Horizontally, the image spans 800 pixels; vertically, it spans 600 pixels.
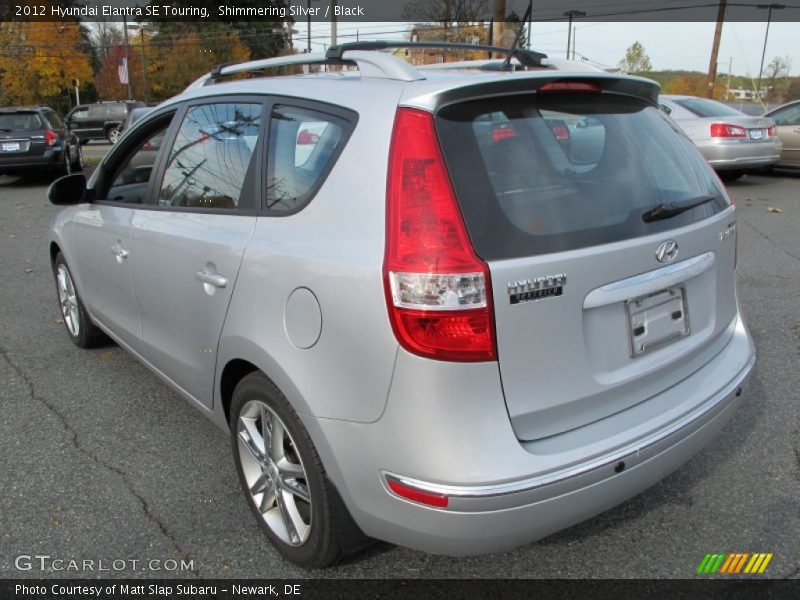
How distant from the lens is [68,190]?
381 centimetres

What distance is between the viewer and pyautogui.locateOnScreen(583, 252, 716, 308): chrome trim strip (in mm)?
2027

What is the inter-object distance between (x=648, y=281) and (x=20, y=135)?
49.4 feet

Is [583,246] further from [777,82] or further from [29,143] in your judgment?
[777,82]

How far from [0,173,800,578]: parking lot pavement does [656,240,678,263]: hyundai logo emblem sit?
1.10 metres

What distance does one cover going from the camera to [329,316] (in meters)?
2.02

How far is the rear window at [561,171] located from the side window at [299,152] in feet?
1.43

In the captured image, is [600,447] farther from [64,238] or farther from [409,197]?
[64,238]

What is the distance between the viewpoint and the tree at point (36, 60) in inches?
1614

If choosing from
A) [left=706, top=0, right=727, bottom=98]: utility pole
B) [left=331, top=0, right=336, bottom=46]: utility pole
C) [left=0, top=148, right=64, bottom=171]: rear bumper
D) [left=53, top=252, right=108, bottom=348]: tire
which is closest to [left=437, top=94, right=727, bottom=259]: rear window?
[left=53, top=252, right=108, bottom=348]: tire

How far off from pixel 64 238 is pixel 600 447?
367cm

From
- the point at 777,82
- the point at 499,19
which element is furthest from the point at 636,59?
the point at 499,19

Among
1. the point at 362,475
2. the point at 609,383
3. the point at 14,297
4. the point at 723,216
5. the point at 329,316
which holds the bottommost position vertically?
the point at 14,297

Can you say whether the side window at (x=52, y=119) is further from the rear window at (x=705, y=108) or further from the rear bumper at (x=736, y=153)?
the rear bumper at (x=736, y=153)

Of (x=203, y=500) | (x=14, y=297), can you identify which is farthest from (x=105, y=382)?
(x=14, y=297)
